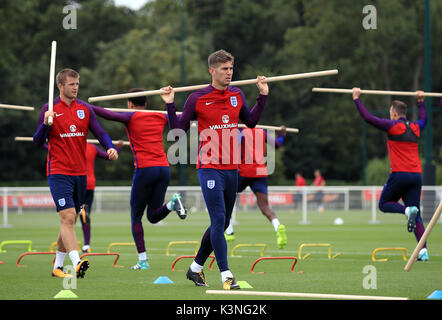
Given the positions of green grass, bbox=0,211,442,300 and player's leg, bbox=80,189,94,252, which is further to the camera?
player's leg, bbox=80,189,94,252

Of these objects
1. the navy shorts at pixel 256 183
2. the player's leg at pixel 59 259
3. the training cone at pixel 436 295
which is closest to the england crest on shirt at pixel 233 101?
the training cone at pixel 436 295

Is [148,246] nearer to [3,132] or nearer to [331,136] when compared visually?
[3,132]

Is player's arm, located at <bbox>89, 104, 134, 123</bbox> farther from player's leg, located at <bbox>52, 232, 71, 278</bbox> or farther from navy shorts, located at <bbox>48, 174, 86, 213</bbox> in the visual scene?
player's leg, located at <bbox>52, 232, 71, 278</bbox>

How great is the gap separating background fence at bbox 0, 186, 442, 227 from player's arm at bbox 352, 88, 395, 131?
1581 centimetres

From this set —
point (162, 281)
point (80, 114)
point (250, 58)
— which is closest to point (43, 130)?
point (80, 114)

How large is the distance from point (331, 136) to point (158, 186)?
176 feet

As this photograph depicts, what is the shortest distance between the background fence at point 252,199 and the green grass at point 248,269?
22.0ft

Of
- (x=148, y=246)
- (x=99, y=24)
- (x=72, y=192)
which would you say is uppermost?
(x=99, y=24)

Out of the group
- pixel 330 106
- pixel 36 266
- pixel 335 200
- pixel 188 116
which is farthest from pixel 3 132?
pixel 188 116

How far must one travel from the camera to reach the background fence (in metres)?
31.7

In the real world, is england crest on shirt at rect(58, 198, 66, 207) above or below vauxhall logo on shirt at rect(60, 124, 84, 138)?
below

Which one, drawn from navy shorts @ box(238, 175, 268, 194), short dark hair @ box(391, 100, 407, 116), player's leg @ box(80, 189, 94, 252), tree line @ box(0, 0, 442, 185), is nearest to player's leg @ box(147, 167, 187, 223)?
player's leg @ box(80, 189, 94, 252)
